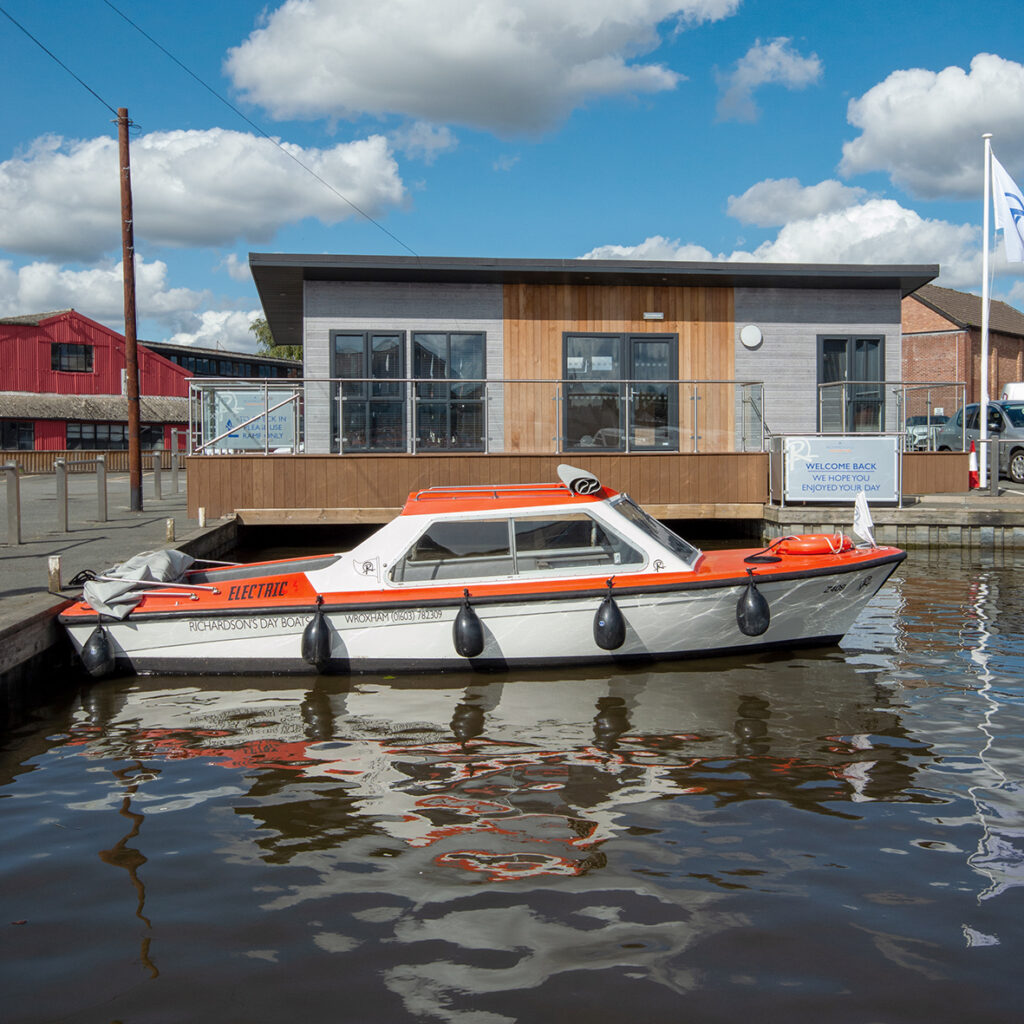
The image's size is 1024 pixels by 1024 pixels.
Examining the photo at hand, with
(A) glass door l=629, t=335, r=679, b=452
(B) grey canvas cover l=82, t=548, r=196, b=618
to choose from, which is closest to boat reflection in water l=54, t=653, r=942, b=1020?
(B) grey canvas cover l=82, t=548, r=196, b=618

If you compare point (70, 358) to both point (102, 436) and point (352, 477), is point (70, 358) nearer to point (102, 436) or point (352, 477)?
point (102, 436)

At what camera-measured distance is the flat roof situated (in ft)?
59.0

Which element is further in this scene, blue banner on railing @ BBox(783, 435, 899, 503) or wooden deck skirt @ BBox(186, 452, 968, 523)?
blue banner on railing @ BBox(783, 435, 899, 503)

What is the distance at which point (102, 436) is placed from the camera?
4950cm

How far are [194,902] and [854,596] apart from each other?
6.35 metres

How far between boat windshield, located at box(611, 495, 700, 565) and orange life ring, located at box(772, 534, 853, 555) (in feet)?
→ 2.69

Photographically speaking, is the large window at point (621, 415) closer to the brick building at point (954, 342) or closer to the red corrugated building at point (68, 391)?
the brick building at point (954, 342)

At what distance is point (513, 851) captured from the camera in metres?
4.91

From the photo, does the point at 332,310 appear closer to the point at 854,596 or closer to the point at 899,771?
the point at 854,596

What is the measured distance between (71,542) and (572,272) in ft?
32.0

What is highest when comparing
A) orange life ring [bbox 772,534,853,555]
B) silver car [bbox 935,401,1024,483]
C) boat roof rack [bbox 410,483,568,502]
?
silver car [bbox 935,401,1024,483]

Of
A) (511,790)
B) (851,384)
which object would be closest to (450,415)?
(851,384)

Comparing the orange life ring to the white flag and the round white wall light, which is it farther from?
the white flag

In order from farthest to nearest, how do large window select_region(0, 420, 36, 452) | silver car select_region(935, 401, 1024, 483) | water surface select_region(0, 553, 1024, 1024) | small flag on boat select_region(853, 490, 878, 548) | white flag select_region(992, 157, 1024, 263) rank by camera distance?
large window select_region(0, 420, 36, 452) → silver car select_region(935, 401, 1024, 483) → white flag select_region(992, 157, 1024, 263) → small flag on boat select_region(853, 490, 878, 548) → water surface select_region(0, 553, 1024, 1024)
